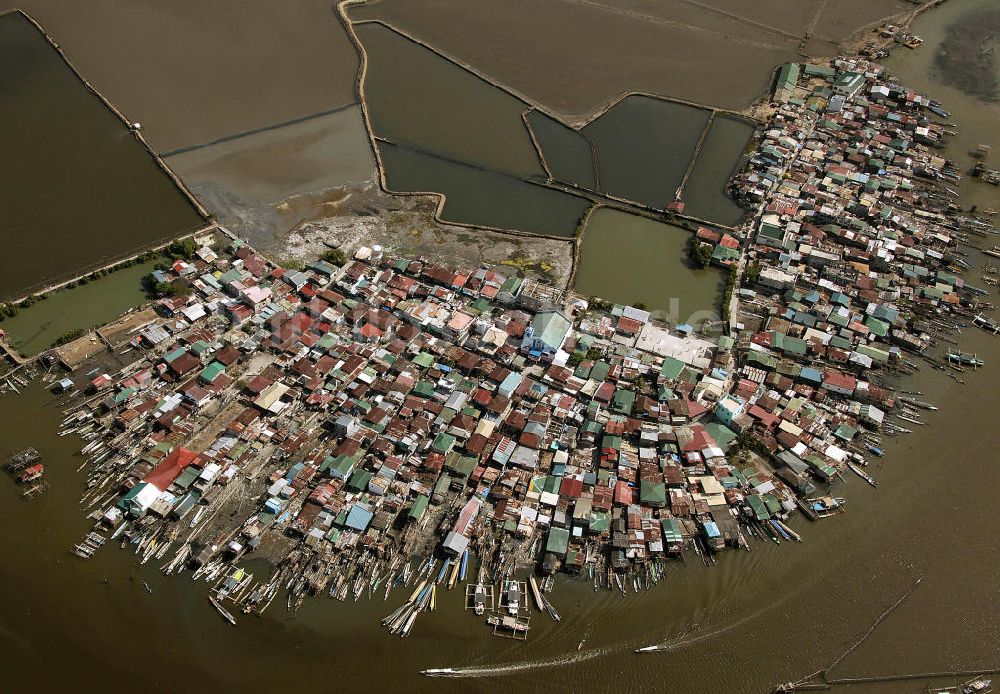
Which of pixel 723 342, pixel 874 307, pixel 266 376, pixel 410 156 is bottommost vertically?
pixel 266 376

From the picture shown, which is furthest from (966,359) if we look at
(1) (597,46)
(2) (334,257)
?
(1) (597,46)

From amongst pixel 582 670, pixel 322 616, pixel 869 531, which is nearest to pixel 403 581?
pixel 322 616

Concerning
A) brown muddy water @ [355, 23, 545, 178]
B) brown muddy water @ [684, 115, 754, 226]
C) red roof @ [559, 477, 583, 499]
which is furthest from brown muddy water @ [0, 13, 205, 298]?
brown muddy water @ [684, 115, 754, 226]

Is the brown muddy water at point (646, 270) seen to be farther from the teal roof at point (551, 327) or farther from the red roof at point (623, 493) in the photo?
the red roof at point (623, 493)

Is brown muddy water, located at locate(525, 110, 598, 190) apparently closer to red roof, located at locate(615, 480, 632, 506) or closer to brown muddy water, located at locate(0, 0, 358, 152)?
brown muddy water, located at locate(0, 0, 358, 152)

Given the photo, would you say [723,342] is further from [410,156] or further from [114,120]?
[114,120]

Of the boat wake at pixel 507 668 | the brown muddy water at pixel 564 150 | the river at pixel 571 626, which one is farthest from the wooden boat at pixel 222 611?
the brown muddy water at pixel 564 150
